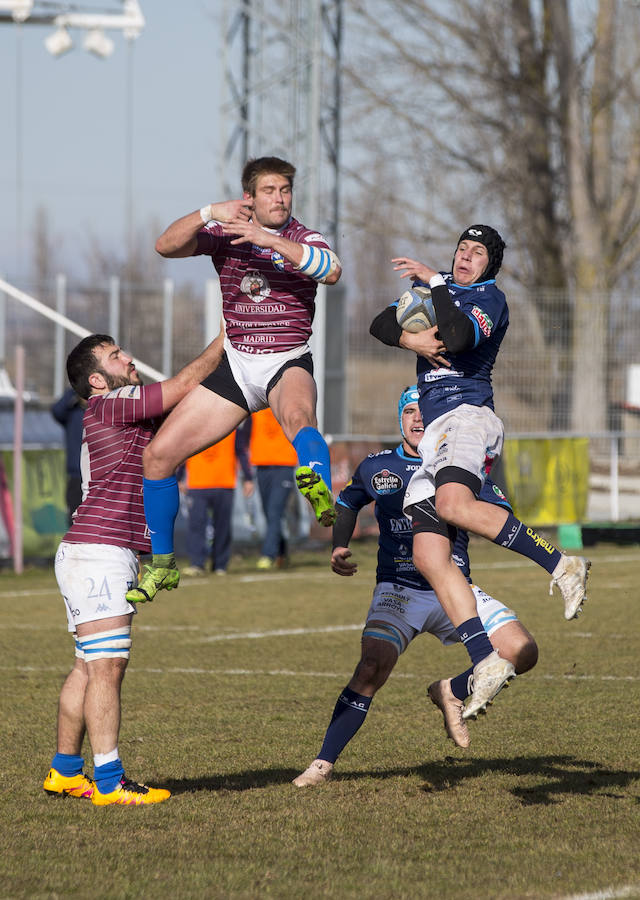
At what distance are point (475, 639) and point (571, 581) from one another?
1.72 feet

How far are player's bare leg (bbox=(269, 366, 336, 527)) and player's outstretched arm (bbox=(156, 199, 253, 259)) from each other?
0.77m

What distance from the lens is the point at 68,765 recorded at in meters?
6.19

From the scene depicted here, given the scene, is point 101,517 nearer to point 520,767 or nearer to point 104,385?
point 104,385

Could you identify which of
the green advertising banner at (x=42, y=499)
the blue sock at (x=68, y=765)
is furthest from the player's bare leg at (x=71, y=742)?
the green advertising banner at (x=42, y=499)

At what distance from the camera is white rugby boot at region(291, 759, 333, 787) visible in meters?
6.39

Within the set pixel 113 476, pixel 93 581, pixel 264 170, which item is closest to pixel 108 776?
pixel 93 581

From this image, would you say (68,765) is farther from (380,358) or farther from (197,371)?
(380,358)

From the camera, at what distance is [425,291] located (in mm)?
6688

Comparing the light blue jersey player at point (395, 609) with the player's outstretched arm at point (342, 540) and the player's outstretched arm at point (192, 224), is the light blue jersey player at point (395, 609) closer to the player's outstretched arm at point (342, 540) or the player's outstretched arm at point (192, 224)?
the player's outstretched arm at point (342, 540)

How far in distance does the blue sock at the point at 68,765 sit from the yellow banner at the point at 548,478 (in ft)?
47.0

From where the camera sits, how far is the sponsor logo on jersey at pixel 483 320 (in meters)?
6.23

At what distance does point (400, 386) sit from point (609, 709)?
15.5 m

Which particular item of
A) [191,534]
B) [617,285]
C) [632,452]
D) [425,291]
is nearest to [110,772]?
[425,291]

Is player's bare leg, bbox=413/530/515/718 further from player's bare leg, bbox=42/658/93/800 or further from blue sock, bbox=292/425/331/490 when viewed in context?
player's bare leg, bbox=42/658/93/800
